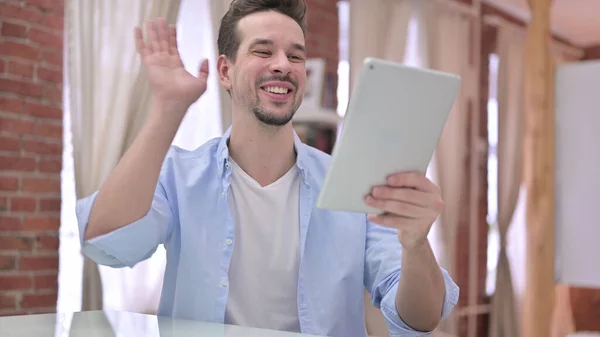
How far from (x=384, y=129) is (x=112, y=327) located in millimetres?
608

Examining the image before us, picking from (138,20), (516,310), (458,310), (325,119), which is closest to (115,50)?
(138,20)

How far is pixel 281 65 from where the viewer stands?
64.4 inches

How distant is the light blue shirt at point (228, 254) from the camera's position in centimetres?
155

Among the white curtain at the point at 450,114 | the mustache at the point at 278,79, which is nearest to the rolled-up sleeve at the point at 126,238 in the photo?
the mustache at the point at 278,79

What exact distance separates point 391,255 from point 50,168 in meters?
1.82

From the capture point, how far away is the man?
141 cm

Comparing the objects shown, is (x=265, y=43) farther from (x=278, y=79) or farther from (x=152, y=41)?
(x=152, y=41)

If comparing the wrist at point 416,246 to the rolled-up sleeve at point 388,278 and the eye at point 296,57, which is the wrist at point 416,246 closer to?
the rolled-up sleeve at point 388,278

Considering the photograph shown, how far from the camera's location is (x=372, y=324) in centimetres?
408

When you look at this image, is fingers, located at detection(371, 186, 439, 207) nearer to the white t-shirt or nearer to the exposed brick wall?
the white t-shirt

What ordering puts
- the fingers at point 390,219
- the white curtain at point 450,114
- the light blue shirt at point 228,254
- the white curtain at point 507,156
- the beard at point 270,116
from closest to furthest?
the fingers at point 390,219 < the light blue shirt at point 228,254 < the beard at point 270,116 < the white curtain at point 450,114 < the white curtain at point 507,156

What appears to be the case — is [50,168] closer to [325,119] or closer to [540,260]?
[325,119]

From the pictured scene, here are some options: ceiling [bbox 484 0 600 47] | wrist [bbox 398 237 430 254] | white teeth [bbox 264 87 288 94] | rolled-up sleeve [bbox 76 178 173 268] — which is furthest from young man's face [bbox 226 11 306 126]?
ceiling [bbox 484 0 600 47]

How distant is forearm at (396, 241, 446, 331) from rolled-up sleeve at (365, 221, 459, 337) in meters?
0.03
